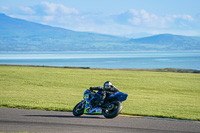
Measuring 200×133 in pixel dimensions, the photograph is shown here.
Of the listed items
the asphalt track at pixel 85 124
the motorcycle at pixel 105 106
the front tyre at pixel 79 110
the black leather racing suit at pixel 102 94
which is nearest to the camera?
the asphalt track at pixel 85 124

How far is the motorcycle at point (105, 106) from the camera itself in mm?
13664

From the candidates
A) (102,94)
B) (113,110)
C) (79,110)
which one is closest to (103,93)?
(102,94)

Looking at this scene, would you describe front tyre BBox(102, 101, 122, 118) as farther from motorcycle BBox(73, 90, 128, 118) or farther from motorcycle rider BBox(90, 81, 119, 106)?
motorcycle rider BBox(90, 81, 119, 106)

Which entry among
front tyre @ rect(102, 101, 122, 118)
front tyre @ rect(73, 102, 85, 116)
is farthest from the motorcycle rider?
front tyre @ rect(73, 102, 85, 116)

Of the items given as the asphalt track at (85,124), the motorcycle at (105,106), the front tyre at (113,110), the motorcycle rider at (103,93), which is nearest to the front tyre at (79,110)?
the motorcycle at (105,106)

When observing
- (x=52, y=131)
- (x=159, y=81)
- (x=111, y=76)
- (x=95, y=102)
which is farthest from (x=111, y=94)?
(x=111, y=76)

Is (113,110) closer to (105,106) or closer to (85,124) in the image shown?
(105,106)

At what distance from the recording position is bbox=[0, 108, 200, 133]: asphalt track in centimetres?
1166

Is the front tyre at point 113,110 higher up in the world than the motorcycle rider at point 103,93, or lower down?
lower down

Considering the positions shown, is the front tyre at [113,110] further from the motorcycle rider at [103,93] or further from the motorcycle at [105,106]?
the motorcycle rider at [103,93]

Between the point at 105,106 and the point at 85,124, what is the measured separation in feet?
4.75

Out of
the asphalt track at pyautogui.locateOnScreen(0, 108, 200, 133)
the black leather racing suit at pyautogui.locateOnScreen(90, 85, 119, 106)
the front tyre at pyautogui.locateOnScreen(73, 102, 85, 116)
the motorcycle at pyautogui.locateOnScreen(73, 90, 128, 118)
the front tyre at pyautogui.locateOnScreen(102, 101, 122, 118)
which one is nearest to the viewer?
the asphalt track at pyautogui.locateOnScreen(0, 108, 200, 133)

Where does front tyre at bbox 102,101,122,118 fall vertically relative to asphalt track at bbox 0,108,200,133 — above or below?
above

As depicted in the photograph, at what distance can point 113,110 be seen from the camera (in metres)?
13.8
